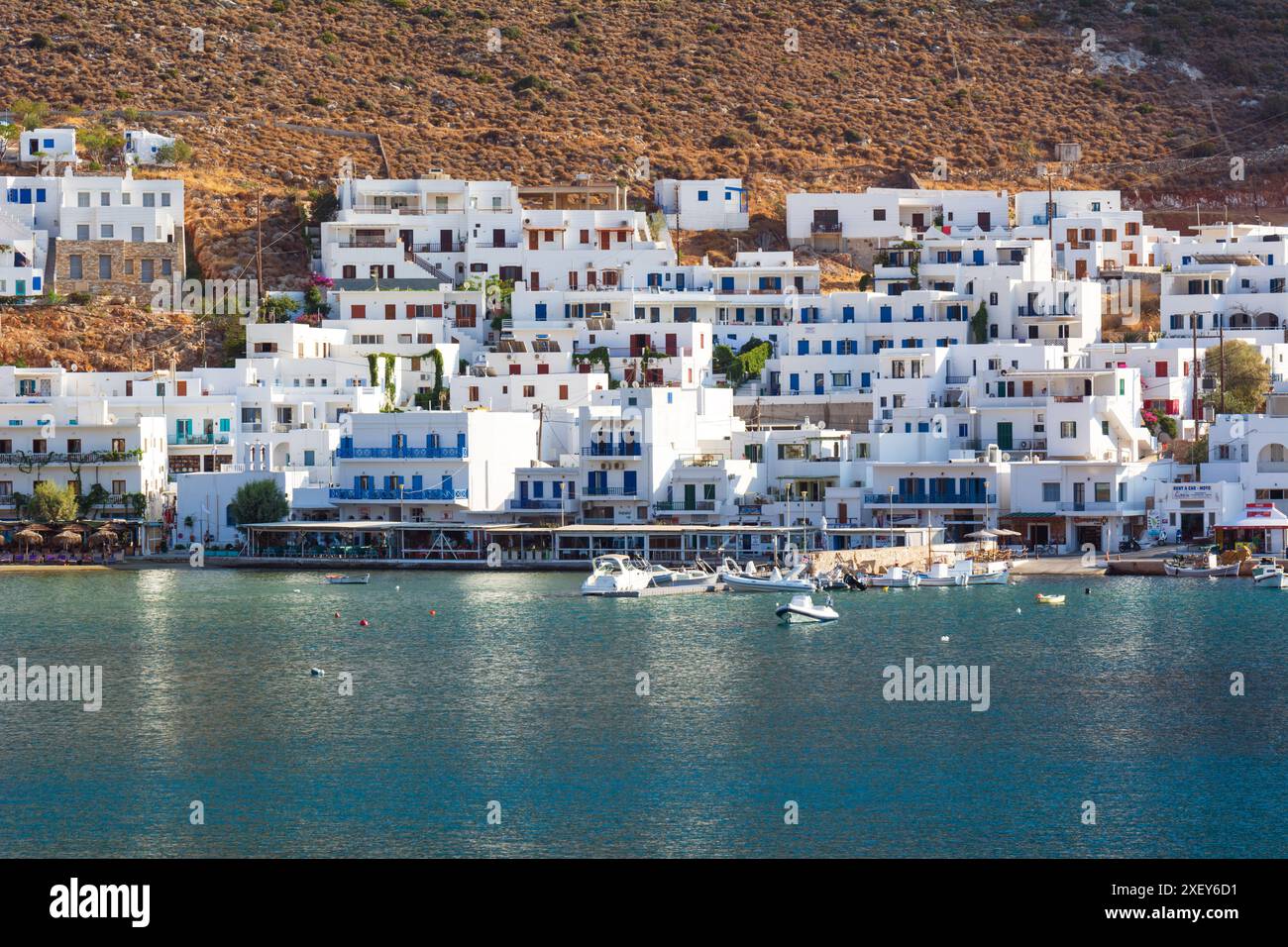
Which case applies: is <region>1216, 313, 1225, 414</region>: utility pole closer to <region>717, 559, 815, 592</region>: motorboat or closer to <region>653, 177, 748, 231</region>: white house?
<region>717, 559, 815, 592</region>: motorboat

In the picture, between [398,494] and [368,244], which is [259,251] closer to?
[368,244]

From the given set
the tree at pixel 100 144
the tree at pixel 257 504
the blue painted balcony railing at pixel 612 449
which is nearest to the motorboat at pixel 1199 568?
the blue painted balcony railing at pixel 612 449

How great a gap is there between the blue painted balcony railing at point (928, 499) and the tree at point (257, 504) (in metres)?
20.2

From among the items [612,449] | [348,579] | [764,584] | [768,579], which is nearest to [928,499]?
[768,579]

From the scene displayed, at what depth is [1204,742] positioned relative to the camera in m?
40.8

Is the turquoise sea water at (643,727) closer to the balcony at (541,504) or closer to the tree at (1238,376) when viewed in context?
the balcony at (541,504)

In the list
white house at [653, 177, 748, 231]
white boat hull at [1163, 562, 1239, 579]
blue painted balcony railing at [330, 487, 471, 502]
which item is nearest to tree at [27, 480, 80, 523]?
blue painted balcony railing at [330, 487, 471, 502]

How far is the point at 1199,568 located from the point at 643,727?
31.3 meters

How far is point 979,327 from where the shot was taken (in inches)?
3482

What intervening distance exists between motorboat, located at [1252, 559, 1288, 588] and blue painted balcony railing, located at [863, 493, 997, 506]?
9495 millimetres
